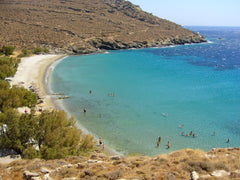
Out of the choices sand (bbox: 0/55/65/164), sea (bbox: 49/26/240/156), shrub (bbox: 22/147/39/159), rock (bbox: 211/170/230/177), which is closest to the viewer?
rock (bbox: 211/170/230/177)

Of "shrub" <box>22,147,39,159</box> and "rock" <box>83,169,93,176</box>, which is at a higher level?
"rock" <box>83,169,93,176</box>

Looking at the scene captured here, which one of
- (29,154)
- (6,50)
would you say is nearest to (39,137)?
(29,154)

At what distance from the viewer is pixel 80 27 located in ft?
269

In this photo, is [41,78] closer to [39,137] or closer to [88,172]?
[39,137]

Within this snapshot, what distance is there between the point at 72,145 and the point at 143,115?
40.6 ft

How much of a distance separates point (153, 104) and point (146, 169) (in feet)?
63.4

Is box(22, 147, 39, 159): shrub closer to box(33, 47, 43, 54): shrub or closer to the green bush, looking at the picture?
the green bush

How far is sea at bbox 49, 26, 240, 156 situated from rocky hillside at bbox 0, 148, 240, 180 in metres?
7.94

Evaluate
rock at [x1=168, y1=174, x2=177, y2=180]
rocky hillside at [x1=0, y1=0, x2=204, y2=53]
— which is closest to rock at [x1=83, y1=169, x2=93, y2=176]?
rock at [x1=168, y1=174, x2=177, y2=180]

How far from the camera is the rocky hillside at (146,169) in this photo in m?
8.02

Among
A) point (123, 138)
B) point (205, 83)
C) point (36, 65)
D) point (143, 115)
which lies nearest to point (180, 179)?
point (123, 138)

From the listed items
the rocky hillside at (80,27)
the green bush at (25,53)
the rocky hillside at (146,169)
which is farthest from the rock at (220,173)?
the rocky hillside at (80,27)

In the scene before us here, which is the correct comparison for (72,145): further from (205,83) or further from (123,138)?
(205,83)

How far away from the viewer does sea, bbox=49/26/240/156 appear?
19.7 metres
